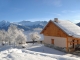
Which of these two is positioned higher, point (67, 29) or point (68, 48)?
point (67, 29)

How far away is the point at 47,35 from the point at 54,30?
2.50 meters

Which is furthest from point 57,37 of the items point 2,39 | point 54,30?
point 2,39

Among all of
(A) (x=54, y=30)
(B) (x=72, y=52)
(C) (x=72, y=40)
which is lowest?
(B) (x=72, y=52)

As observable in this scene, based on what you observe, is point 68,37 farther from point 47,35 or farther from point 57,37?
point 47,35

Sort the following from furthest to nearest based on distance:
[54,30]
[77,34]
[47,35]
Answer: [47,35] → [54,30] → [77,34]

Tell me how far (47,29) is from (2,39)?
101 feet

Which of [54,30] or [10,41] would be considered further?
[10,41]

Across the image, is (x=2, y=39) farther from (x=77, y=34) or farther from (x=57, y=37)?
(x=77, y=34)

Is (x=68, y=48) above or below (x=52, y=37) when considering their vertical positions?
below

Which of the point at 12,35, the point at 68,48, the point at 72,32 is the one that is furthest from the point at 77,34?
the point at 12,35

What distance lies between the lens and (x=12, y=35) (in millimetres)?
48094

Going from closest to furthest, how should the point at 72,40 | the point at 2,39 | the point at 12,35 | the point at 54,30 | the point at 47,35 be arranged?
1. the point at 72,40
2. the point at 54,30
3. the point at 47,35
4. the point at 12,35
5. the point at 2,39

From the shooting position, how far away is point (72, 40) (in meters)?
22.3

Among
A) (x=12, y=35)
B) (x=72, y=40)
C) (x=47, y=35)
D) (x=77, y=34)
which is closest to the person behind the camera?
(x=77, y=34)
